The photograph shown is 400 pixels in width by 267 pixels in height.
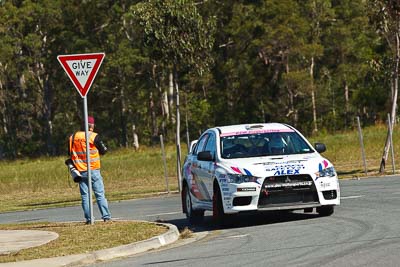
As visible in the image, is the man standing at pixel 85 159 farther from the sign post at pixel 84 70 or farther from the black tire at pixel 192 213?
the black tire at pixel 192 213

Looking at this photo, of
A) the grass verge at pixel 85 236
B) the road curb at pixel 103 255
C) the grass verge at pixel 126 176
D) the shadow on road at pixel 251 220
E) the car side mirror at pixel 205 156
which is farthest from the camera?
the grass verge at pixel 126 176

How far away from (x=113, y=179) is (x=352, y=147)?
11136 millimetres

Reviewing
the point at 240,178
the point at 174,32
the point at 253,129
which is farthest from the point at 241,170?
the point at 174,32

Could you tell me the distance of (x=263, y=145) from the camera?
16953 millimetres

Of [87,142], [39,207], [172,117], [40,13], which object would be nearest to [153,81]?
[172,117]

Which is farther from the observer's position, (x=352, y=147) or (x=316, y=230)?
(x=352, y=147)

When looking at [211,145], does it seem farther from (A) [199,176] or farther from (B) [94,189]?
(B) [94,189]

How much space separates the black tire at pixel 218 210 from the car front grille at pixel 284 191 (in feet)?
2.60

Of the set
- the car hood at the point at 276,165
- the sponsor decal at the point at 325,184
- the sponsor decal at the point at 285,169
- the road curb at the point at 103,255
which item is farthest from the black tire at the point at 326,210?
the road curb at the point at 103,255

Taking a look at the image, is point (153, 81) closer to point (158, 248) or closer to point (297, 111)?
point (297, 111)

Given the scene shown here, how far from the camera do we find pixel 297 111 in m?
68.4

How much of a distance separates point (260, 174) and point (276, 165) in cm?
32

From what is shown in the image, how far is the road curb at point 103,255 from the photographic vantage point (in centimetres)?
1245

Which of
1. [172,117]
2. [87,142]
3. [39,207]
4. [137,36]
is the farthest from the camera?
[172,117]
